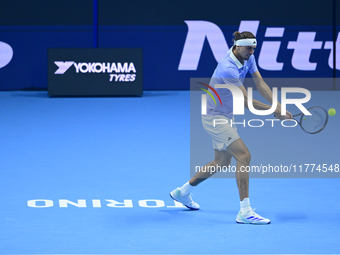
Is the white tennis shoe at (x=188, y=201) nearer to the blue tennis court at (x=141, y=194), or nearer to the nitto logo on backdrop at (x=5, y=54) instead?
the blue tennis court at (x=141, y=194)

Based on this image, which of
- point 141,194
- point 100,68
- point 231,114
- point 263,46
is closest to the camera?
point 231,114

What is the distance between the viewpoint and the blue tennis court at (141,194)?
14.9 ft

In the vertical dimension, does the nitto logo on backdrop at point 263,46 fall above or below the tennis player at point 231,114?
above

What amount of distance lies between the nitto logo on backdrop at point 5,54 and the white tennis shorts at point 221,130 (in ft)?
43.1

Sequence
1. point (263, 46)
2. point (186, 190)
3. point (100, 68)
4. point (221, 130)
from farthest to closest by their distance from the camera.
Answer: point (263, 46) → point (100, 68) → point (186, 190) → point (221, 130)

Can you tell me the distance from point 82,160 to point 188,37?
33.8 feet

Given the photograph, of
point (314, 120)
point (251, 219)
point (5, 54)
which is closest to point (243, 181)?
point (251, 219)

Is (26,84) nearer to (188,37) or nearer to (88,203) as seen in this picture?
(188,37)

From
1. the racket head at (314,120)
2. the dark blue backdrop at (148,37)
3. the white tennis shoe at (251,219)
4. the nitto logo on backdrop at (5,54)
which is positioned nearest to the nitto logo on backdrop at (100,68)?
the dark blue backdrop at (148,37)

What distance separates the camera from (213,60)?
17547mm

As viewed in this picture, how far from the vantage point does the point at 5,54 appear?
56.2 feet

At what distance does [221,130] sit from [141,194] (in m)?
1.44

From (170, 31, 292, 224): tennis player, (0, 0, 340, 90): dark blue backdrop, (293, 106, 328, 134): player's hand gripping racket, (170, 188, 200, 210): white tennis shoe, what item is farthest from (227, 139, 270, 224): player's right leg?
(0, 0, 340, 90): dark blue backdrop

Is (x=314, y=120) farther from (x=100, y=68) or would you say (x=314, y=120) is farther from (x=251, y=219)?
(x=100, y=68)
